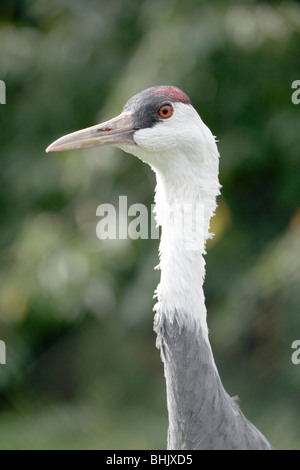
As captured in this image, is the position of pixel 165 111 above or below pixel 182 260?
above

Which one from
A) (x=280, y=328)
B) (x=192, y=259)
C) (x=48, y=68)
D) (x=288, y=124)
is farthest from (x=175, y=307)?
(x=48, y=68)

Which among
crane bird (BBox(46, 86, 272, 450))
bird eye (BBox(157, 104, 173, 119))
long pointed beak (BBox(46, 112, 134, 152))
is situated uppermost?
bird eye (BBox(157, 104, 173, 119))

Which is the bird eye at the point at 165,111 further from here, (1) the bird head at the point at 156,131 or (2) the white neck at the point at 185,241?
(2) the white neck at the point at 185,241

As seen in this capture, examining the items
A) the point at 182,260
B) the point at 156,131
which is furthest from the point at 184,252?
the point at 156,131

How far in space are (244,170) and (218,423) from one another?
2.76m

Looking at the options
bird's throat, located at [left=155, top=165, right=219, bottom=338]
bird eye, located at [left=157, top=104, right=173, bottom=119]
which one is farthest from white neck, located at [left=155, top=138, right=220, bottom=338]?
bird eye, located at [left=157, top=104, right=173, bottom=119]

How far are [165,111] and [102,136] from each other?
0.22m

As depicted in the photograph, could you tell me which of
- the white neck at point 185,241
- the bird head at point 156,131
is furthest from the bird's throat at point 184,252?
the bird head at point 156,131

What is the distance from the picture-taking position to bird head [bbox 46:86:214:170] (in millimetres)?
2301

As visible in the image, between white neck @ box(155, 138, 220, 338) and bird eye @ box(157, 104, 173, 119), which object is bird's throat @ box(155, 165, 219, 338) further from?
bird eye @ box(157, 104, 173, 119)

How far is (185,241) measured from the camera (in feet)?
7.46

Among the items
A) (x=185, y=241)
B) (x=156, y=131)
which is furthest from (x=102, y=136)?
(x=185, y=241)

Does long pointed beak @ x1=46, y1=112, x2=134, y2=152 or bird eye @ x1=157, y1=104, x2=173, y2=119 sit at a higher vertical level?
bird eye @ x1=157, y1=104, x2=173, y2=119

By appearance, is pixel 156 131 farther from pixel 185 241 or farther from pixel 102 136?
pixel 185 241
